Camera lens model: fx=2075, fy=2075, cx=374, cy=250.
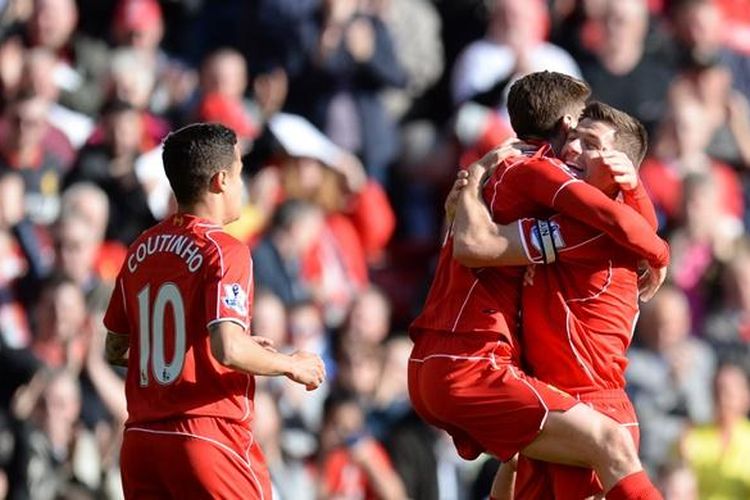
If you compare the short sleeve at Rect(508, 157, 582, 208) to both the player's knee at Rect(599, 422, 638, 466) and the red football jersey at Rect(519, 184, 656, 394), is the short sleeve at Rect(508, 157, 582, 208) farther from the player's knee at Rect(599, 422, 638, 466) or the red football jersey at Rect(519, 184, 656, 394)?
the player's knee at Rect(599, 422, 638, 466)

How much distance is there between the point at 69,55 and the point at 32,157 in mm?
1048

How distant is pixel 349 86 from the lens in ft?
44.8

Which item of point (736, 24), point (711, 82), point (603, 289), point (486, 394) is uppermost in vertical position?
point (603, 289)

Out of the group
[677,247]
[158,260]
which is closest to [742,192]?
[677,247]

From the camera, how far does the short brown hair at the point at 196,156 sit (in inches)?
306

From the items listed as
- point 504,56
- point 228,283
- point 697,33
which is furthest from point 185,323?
point 697,33

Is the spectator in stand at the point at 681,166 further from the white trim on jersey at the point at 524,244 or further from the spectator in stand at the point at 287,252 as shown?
the white trim on jersey at the point at 524,244

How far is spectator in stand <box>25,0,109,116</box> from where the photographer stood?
43.7ft

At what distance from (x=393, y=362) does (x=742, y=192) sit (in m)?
3.05

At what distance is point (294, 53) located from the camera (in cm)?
1374

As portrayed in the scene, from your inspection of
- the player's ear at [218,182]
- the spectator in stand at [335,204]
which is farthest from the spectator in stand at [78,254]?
the player's ear at [218,182]

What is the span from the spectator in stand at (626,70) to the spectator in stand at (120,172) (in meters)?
3.12

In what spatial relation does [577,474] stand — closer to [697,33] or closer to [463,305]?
[463,305]

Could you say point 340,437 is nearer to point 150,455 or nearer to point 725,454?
point 725,454
